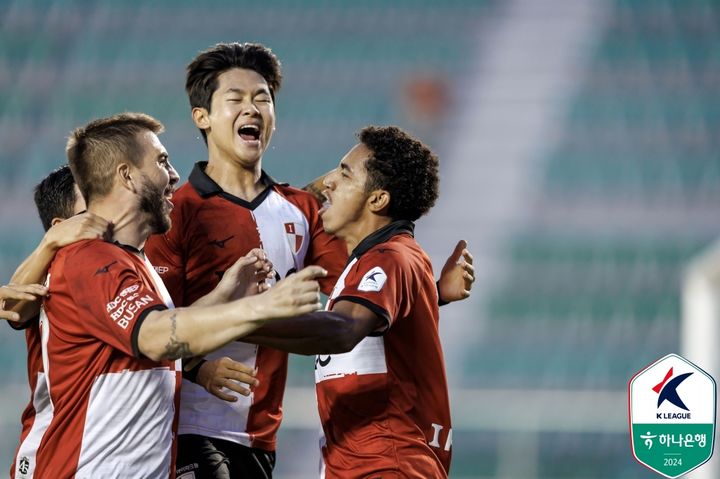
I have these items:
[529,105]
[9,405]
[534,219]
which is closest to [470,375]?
[534,219]

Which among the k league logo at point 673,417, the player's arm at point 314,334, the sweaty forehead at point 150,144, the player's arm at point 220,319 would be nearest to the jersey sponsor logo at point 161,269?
the sweaty forehead at point 150,144

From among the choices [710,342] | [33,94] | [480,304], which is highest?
[33,94]

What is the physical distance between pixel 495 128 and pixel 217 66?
24.5 feet

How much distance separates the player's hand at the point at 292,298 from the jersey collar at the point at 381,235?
3.07 ft

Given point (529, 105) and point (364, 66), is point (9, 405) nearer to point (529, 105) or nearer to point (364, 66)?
point (364, 66)

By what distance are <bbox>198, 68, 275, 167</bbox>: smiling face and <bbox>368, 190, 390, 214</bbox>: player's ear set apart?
627 millimetres

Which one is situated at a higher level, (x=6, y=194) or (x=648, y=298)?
(x=6, y=194)

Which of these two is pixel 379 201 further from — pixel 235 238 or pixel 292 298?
pixel 292 298

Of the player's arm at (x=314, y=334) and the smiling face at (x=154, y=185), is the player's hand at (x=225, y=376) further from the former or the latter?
the smiling face at (x=154, y=185)

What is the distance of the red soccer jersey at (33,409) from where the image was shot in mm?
3639

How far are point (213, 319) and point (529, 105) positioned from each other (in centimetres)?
906

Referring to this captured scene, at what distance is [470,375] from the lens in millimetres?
9977

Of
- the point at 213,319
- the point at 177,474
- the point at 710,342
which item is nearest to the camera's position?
the point at 213,319

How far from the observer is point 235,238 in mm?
4043
